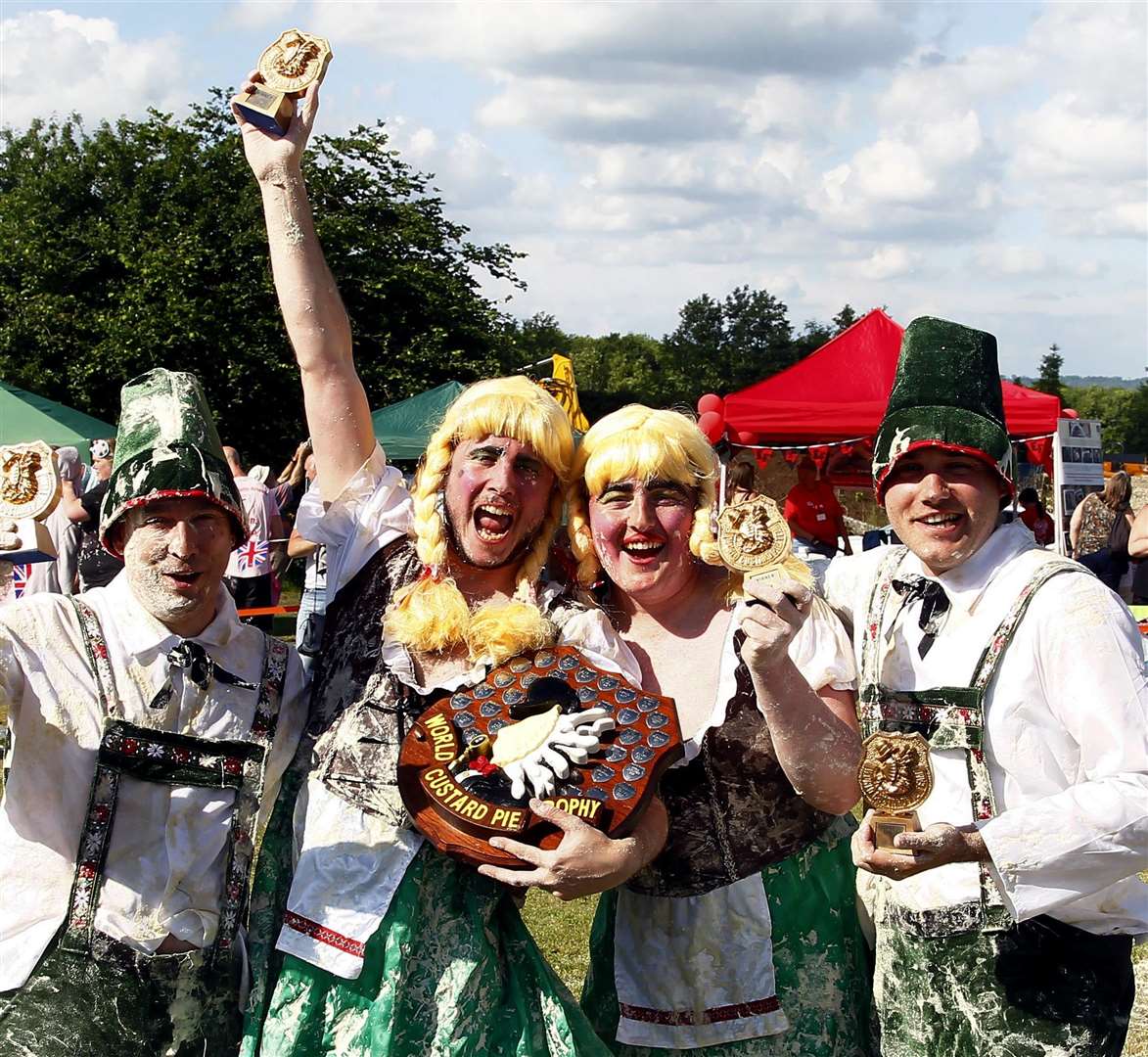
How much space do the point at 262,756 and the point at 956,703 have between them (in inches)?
51.1

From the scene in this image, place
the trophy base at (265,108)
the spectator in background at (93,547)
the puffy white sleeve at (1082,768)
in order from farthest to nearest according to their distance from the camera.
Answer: the spectator in background at (93,547) < the trophy base at (265,108) < the puffy white sleeve at (1082,768)

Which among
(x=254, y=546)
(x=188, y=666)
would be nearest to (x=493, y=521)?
(x=188, y=666)

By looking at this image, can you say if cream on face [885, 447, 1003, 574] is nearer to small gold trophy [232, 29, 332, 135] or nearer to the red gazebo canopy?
small gold trophy [232, 29, 332, 135]

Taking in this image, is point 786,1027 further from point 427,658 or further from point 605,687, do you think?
point 427,658

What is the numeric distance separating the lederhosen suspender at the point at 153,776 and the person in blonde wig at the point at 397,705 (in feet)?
0.37

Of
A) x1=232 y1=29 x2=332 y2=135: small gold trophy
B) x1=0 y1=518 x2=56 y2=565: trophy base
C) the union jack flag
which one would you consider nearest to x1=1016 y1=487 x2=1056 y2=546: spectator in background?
the union jack flag

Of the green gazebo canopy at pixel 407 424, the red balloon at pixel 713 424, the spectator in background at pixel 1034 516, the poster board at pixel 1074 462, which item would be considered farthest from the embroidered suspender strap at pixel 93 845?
the spectator in background at pixel 1034 516

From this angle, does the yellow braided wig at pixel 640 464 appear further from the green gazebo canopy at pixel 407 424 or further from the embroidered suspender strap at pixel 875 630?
the green gazebo canopy at pixel 407 424

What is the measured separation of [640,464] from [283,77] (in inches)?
45.6

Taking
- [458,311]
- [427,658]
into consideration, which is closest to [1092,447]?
[427,658]

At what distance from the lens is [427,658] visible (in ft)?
9.00

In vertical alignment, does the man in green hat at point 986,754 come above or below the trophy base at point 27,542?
below

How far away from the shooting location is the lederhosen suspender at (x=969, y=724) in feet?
8.01

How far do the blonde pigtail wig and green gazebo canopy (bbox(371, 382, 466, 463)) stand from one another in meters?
9.92
